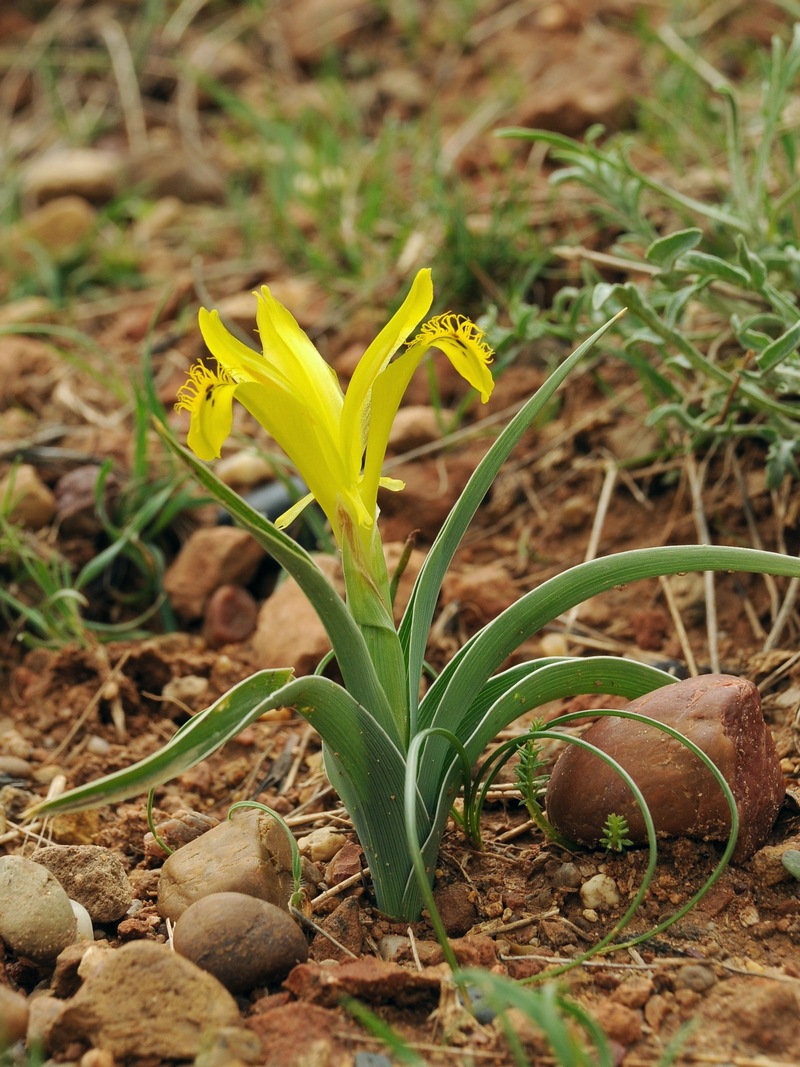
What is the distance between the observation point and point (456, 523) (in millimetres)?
1625

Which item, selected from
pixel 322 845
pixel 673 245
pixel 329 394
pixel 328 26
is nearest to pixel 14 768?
pixel 322 845

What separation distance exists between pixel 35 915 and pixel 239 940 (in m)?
0.31

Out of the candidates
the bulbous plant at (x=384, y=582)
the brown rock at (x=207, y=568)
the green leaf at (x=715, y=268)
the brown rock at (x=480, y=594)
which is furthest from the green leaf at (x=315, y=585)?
the brown rock at (x=207, y=568)

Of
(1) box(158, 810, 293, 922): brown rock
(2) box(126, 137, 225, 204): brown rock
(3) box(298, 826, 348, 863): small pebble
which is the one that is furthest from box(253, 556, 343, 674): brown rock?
(2) box(126, 137, 225, 204): brown rock

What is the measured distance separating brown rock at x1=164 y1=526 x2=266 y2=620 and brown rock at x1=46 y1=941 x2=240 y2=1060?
53.3 inches

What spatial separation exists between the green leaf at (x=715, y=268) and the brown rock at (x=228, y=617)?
4.15 ft

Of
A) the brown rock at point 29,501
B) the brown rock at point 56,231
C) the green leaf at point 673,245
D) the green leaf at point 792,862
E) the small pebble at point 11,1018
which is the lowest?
the green leaf at point 792,862

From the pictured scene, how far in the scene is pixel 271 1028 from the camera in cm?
139

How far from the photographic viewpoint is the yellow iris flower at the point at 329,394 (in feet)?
4.97

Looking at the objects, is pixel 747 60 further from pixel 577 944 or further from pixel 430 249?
pixel 577 944

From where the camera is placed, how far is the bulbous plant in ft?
4.95

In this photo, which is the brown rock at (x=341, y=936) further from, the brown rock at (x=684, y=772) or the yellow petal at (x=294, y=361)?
the yellow petal at (x=294, y=361)

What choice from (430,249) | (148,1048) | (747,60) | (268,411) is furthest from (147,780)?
(747,60)

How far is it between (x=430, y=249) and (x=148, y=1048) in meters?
2.57
